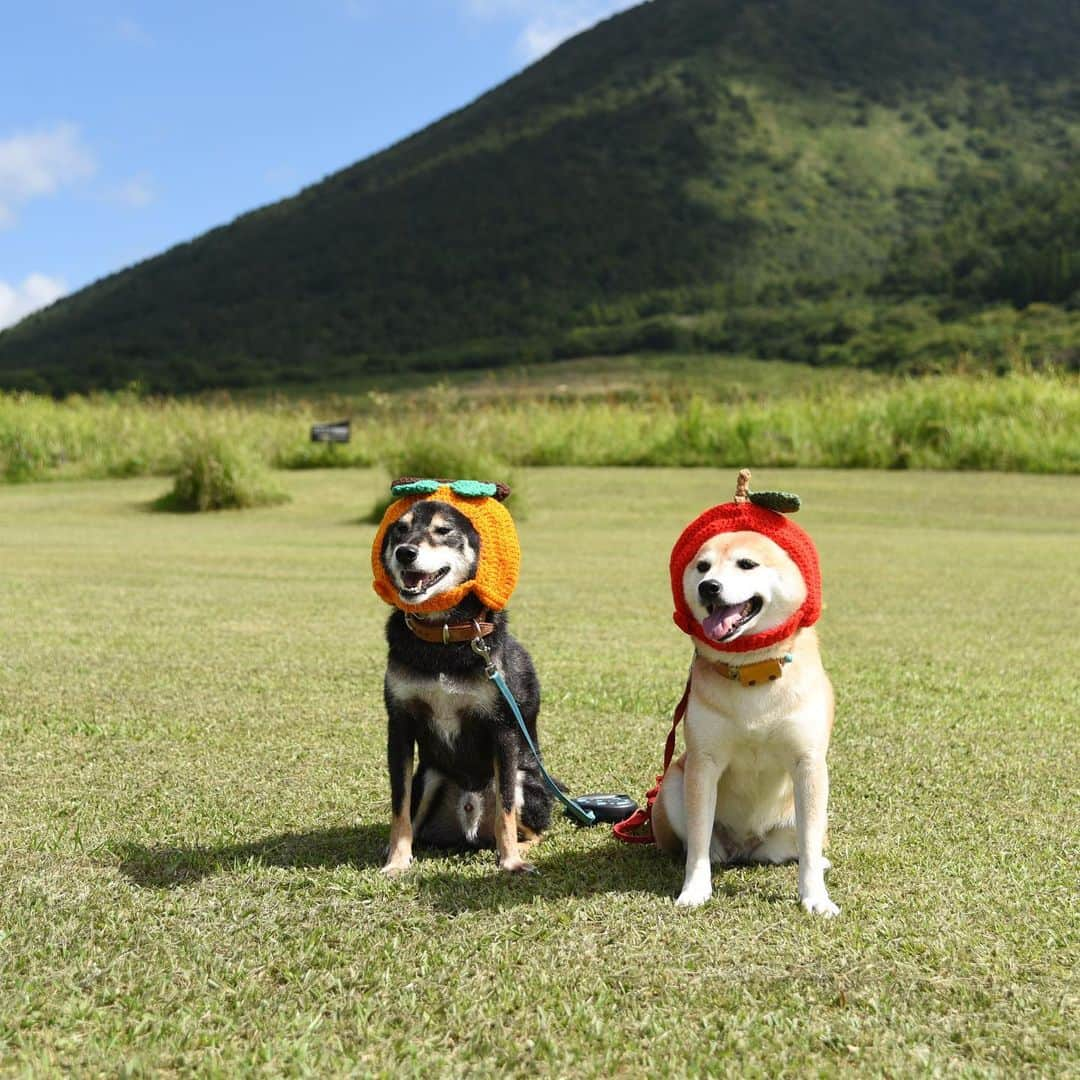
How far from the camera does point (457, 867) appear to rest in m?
3.94

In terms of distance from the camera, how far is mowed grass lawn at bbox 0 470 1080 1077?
2857 millimetres

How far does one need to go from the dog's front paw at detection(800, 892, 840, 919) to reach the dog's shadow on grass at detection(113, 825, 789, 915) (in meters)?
0.11

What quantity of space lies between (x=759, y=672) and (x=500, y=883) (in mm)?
1012

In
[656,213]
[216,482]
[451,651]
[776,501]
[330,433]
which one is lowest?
[216,482]

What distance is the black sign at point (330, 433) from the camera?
70.7ft

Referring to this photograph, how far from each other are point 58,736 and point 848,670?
4.33m

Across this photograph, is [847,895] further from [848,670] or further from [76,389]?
[76,389]

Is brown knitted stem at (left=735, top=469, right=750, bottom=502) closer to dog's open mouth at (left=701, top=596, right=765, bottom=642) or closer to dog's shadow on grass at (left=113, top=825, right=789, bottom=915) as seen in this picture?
dog's open mouth at (left=701, top=596, right=765, bottom=642)

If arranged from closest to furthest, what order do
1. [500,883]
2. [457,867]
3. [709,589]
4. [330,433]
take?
[709,589] < [500,883] < [457,867] < [330,433]

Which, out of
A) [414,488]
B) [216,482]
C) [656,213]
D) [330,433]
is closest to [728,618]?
[414,488]

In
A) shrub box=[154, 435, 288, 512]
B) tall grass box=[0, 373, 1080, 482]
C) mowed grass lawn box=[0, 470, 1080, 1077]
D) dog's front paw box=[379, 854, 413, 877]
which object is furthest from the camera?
tall grass box=[0, 373, 1080, 482]

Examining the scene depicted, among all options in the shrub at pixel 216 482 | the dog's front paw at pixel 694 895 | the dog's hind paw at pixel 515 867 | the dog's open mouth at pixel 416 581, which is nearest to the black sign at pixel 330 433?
the shrub at pixel 216 482

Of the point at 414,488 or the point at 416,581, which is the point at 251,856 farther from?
the point at 414,488

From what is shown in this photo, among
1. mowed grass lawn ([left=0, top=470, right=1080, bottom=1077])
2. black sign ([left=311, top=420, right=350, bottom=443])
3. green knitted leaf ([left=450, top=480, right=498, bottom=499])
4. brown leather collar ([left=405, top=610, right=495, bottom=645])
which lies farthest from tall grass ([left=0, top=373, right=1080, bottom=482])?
brown leather collar ([left=405, top=610, right=495, bottom=645])
